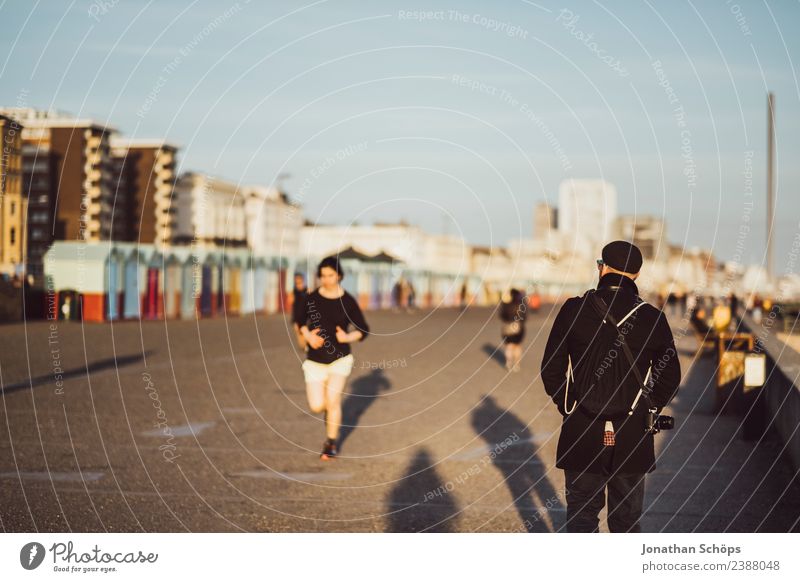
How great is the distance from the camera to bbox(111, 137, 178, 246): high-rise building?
9631 cm

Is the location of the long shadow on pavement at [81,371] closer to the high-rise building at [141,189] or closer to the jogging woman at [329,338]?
the jogging woman at [329,338]

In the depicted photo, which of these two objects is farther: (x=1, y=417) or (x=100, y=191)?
(x=100, y=191)

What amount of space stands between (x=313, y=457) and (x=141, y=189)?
90.0 meters

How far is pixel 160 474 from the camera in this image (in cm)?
941

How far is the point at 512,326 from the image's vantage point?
21656mm

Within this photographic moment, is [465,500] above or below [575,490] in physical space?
below

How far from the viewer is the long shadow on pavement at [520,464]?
8047 millimetres

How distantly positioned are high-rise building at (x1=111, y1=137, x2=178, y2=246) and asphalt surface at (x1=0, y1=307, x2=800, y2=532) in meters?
77.3

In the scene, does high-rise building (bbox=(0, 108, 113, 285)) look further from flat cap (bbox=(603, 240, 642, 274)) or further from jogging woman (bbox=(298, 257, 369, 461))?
flat cap (bbox=(603, 240, 642, 274))

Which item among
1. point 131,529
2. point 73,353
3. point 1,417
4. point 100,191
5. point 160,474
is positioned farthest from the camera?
point 100,191

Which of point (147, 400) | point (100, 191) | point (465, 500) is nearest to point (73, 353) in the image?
point (147, 400)

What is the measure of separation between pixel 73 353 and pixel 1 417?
35.4 ft

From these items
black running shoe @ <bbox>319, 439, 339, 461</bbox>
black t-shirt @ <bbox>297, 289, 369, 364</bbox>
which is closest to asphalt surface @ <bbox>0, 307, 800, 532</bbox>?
black running shoe @ <bbox>319, 439, 339, 461</bbox>

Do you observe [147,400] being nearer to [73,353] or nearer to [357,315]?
[357,315]
